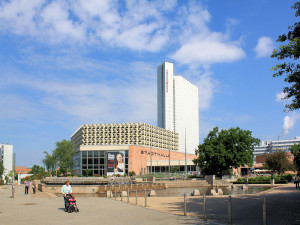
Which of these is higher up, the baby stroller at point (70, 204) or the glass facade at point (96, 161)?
the baby stroller at point (70, 204)

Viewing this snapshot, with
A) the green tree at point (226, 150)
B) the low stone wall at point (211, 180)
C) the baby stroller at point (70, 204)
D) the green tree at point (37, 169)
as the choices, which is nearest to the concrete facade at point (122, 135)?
the green tree at point (37, 169)

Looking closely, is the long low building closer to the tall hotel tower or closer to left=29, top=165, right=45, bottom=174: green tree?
left=29, top=165, right=45, bottom=174: green tree

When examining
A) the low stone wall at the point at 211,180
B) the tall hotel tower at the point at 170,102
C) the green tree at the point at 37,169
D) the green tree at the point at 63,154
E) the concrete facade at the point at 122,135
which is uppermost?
the tall hotel tower at the point at 170,102

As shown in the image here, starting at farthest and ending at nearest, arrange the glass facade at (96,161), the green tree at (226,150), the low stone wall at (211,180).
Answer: the glass facade at (96,161) → the green tree at (226,150) → the low stone wall at (211,180)

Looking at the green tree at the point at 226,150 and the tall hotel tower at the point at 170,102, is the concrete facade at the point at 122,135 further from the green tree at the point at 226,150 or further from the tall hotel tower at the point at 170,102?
the green tree at the point at 226,150

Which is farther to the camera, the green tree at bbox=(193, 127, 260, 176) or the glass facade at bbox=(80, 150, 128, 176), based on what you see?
the glass facade at bbox=(80, 150, 128, 176)

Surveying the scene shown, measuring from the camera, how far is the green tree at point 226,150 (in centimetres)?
6053

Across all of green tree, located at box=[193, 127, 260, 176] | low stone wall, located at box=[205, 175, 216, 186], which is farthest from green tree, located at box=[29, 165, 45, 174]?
low stone wall, located at box=[205, 175, 216, 186]

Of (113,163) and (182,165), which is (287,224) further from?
(182,165)

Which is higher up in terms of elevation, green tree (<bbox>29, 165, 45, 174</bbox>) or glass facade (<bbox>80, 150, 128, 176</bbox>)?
glass facade (<bbox>80, 150, 128, 176</bbox>)

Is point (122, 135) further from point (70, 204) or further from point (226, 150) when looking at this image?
point (70, 204)

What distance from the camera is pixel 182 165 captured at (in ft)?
352

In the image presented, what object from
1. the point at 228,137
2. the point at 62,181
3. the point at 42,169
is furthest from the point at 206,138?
the point at 42,169

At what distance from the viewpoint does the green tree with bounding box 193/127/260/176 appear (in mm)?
60531
